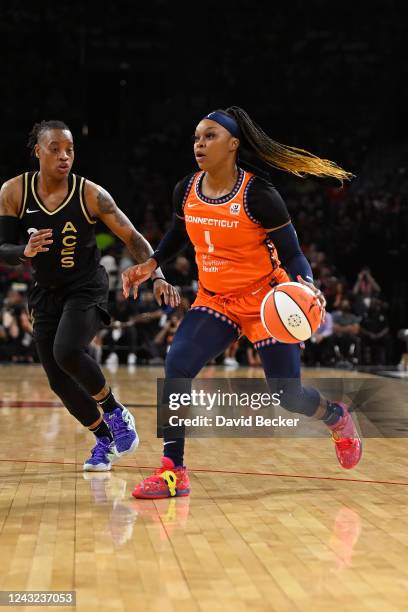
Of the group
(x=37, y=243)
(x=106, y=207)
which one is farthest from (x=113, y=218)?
(x=37, y=243)

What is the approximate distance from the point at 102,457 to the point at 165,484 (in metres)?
1.04

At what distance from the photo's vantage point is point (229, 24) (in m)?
22.9

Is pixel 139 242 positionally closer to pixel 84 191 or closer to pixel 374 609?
pixel 84 191

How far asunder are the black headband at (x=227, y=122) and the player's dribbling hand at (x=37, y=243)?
3.44ft

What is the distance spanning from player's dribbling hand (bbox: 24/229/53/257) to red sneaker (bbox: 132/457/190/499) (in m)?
1.26

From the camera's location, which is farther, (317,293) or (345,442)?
(345,442)

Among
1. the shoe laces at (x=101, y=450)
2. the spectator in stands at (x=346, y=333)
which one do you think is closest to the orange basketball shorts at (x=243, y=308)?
the shoe laces at (x=101, y=450)

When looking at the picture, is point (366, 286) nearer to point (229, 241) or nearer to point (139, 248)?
point (139, 248)

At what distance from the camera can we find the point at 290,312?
16.4ft

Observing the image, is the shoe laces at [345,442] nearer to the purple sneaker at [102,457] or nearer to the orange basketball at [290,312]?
the orange basketball at [290,312]

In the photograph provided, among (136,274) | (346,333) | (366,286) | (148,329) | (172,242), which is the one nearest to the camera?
(136,274)

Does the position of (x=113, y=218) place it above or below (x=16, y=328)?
above

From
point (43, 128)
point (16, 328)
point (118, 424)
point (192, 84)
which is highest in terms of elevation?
point (192, 84)

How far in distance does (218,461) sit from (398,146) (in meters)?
17.1
